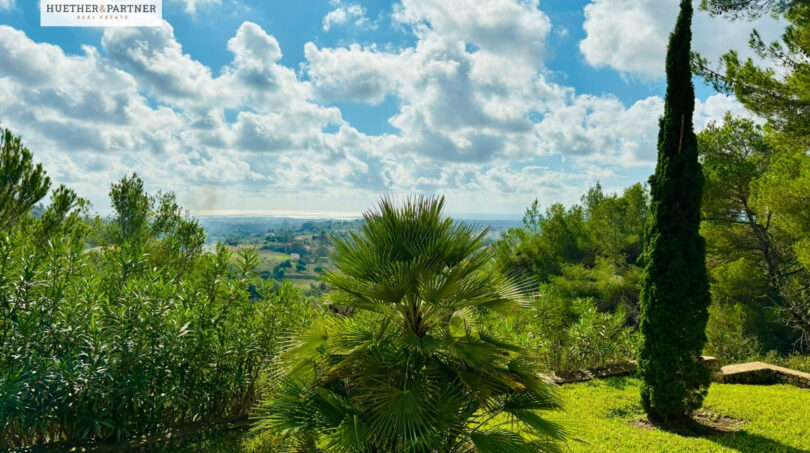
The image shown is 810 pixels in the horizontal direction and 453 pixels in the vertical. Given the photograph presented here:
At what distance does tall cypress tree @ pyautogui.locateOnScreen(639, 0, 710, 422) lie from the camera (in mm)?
5828

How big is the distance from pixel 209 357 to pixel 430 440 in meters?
2.92

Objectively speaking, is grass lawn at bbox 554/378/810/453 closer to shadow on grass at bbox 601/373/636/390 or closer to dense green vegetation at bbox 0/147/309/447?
shadow on grass at bbox 601/373/636/390

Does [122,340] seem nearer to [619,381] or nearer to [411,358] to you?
[411,358]

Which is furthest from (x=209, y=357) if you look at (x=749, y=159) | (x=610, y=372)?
(x=749, y=159)

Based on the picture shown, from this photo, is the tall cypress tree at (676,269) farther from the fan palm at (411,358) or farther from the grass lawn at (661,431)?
the fan palm at (411,358)

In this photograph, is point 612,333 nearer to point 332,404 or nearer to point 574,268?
point 332,404

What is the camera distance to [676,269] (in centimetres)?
591

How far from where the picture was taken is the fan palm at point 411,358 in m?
2.69

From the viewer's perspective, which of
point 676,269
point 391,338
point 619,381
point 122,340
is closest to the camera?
point 391,338

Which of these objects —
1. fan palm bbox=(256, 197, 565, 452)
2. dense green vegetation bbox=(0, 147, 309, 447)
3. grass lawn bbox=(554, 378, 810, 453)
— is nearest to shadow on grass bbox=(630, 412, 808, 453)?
grass lawn bbox=(554, 378, 810, 453)

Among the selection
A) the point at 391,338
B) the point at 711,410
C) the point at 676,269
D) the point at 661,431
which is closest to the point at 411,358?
the point at 391,338

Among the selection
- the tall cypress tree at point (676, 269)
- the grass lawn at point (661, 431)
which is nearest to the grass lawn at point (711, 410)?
the grass lawn at point (661, 431)

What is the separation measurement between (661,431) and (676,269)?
7.09 ft

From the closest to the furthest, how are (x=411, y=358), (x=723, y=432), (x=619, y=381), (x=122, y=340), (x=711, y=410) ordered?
1. (x=411, y=358)
2. (x=122, y=340)
3. (x=723, y=432)
4. (x=711, y=410)
5. (x=619, y=381)
